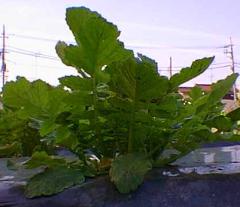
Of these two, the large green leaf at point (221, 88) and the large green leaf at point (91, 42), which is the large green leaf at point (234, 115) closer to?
the large green leaf at point (221, 88)

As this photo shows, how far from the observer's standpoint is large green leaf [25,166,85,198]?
0.83 meters

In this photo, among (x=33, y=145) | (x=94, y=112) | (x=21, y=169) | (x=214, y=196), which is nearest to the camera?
(x=214, y=196)

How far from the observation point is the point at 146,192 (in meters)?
0.82

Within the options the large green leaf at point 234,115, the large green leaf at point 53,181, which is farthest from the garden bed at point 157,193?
the large green leaf at point 234,115

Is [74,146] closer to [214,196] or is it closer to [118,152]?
[118,152]

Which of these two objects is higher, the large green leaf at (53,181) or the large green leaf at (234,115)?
the large green leaf at (234,115)

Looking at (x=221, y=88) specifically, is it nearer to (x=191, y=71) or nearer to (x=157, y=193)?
(x=191, y=71)

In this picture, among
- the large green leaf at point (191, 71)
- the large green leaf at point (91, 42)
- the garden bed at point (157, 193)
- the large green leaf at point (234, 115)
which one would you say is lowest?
the garden bed at point (157, 193)

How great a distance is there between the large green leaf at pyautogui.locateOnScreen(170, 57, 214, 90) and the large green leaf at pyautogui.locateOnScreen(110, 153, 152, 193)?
190 millimetres

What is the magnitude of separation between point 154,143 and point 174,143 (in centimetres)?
5

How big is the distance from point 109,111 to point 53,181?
0.18 meters

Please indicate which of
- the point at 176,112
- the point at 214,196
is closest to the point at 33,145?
the point at 176,112

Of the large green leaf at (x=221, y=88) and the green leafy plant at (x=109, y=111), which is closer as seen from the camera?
the green leafy plant at (x=109, y=111)

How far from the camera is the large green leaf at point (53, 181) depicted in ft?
2.71
